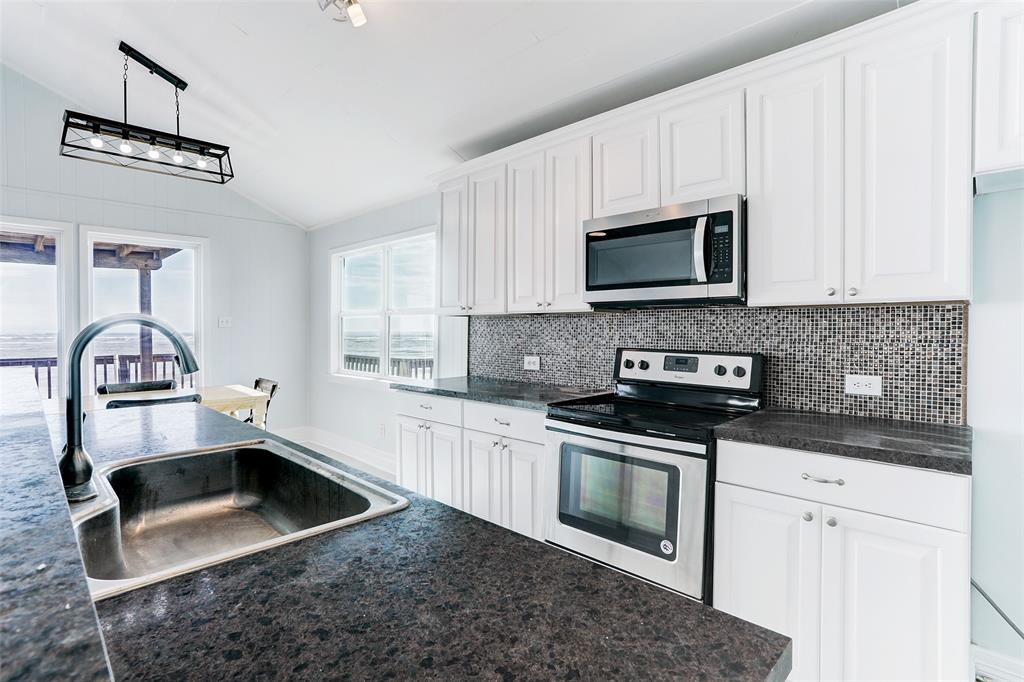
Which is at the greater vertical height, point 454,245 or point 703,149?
point 703,149

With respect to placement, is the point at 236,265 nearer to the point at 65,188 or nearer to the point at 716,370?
the point at 65,188

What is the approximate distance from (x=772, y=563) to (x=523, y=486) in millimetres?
1157

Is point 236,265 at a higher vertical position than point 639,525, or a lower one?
higher

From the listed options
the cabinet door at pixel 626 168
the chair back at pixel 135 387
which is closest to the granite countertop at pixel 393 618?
the cabinet door at pixel 626 168

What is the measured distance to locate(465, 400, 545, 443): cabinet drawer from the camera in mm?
2428

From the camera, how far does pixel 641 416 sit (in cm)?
208

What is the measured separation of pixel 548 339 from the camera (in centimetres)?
321

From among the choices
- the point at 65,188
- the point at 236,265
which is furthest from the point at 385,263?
the point at 65,188

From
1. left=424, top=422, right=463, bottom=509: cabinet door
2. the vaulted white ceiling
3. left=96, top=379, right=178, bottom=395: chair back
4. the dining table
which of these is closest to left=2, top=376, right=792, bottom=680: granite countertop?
left=424, top=422, right=463, bottom=509: cabinet door

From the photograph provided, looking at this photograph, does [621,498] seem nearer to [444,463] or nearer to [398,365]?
[444,463]

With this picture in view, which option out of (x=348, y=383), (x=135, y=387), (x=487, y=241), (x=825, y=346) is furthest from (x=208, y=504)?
(x=348, y=383)

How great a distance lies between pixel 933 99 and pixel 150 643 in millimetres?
2402

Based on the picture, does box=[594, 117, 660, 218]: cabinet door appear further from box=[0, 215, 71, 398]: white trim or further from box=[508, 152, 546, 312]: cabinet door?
Answer: box=[0, 215, 71, 398]: white trim

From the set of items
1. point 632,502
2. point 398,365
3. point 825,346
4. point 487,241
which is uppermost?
point 487,241
